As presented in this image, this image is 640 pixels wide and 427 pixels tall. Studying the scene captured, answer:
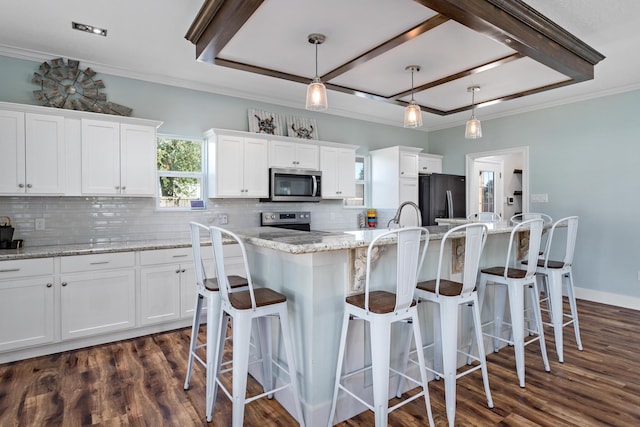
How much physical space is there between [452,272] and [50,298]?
10.5 feet

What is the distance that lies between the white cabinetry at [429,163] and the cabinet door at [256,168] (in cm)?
282

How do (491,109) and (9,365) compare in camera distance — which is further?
(491,109)

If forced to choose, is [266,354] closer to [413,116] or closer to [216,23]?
[216,23]

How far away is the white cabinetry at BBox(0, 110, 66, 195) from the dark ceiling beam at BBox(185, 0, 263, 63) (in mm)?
1520

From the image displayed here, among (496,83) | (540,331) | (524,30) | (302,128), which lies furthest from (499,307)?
(302,128)

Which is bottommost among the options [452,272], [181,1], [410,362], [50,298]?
[410,362]

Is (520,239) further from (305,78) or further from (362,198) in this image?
(362,198)

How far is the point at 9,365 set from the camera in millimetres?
2803

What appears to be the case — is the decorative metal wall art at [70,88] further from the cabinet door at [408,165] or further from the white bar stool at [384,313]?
the cabinet door at [408,165]

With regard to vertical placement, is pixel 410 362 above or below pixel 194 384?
above

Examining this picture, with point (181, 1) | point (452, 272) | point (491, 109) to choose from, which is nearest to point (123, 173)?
point (181, 1)

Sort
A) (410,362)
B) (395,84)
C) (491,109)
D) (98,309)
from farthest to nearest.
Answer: (491,109) → (395,84) → (98,309) → (410,362)

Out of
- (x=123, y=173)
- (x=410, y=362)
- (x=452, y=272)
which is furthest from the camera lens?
(x=123, y=173)

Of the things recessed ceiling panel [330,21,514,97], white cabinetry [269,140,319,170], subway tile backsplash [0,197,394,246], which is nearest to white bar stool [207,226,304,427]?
recessed ceiling panel [330,21,514,97]
